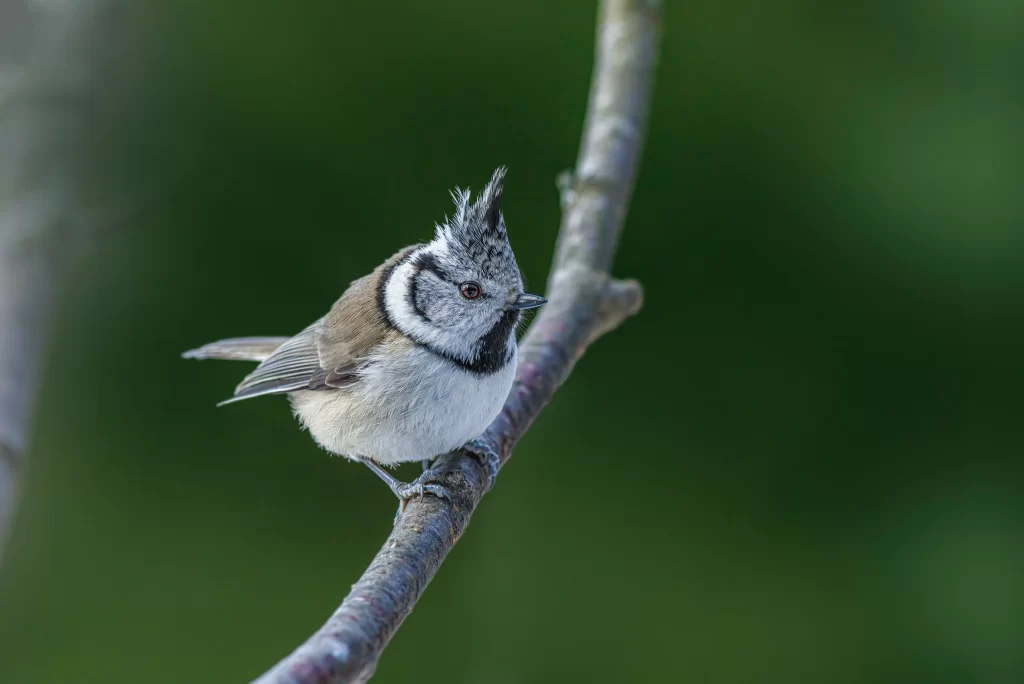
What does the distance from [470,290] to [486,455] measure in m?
0.25

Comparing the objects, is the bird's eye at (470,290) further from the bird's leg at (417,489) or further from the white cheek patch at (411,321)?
the bird's leg at (417,489)

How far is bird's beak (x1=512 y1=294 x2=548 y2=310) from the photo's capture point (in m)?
1.39

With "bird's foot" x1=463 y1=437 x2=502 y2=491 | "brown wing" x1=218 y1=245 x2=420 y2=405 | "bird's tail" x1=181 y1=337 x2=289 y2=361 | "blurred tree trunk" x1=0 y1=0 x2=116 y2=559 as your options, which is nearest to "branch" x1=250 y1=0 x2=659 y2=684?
"bird's foot" x1=463 y1=437 x2=502 y2=491

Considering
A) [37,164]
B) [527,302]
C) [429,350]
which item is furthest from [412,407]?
[37,164]

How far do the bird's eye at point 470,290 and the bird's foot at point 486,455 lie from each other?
0.22m

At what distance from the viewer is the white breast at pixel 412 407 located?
1337mm

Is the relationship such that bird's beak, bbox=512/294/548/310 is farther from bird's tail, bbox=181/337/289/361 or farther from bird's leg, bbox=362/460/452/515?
bird's tail, bbox=181/337/289/361

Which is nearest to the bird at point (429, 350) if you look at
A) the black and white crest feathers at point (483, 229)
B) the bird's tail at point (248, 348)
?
the black and white crest feathers at point (483, 229)

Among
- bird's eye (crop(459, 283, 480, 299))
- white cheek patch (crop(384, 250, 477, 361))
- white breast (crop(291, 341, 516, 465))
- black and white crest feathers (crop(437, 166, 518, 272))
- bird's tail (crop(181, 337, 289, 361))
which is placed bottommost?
bird's tail (crop(181, 337, 289, 361))

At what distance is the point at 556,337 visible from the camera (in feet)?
5.21

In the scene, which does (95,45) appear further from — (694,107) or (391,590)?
(391,590)

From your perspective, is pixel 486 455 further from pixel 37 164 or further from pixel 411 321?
pixel 37 164

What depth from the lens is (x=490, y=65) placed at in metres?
2.28

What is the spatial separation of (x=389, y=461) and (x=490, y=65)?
1195 mm
